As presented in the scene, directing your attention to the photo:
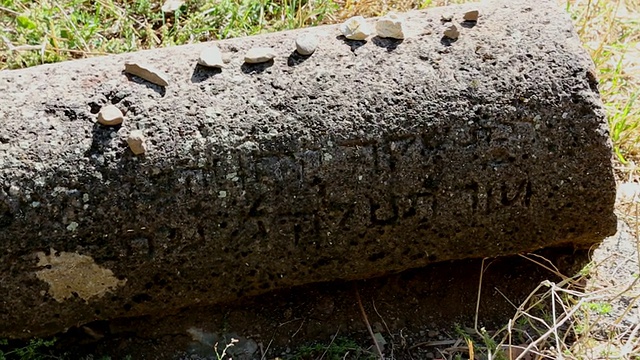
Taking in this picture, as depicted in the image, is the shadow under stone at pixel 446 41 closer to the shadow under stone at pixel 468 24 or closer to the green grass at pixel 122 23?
the shadow under stone at pixel 468 24

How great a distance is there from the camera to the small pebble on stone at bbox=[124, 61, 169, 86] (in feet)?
7.39

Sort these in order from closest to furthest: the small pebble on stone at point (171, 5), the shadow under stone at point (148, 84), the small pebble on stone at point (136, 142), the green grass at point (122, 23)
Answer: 1. the small pebble on stone at point (136, 142)
2. the shadow under stone at point (148, 84)
3. the green grass at point (122, 23)
4. the small pebble on stone at point (171, 5)

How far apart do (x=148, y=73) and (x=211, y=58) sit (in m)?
0.17

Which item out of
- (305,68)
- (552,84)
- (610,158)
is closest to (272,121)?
(305,68)

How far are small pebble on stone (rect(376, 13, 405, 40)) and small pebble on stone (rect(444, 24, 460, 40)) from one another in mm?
118

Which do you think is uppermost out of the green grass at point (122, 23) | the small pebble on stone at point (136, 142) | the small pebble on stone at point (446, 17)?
the small pebble on stone at point (446, 17)

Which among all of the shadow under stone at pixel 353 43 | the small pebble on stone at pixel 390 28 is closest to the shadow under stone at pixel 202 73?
the shadow under stone at pixel 353 43

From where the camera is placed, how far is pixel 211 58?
2.30 m

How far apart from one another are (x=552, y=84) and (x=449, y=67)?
270mm

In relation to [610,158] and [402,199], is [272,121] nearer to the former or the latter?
[402,199]

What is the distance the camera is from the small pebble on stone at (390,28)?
7.79ft

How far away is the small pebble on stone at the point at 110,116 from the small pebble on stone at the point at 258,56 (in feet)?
1.20

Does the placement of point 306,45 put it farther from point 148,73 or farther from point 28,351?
point 28,351

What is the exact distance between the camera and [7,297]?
88.4 inches
